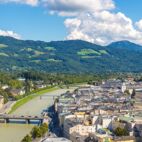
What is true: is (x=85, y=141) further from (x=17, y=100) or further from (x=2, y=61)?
(x=2, y=61)

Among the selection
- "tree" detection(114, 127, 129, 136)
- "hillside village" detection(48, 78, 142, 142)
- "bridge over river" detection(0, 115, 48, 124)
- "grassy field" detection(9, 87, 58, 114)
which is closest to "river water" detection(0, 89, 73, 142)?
"grassy field" detection(9, 87, 58, 114)

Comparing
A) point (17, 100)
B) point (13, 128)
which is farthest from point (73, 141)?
point (17, 100)

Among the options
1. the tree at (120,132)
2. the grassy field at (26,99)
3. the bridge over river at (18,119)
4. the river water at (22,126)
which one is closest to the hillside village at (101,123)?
the tree at (120,132)

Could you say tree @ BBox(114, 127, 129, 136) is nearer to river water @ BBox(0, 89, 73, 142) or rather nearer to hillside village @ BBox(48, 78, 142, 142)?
hillside village @ BBox(48, 78, 142, 142)

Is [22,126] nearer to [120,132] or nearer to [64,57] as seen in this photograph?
[120,132]

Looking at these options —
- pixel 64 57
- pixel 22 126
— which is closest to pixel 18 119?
pixel 22 126
